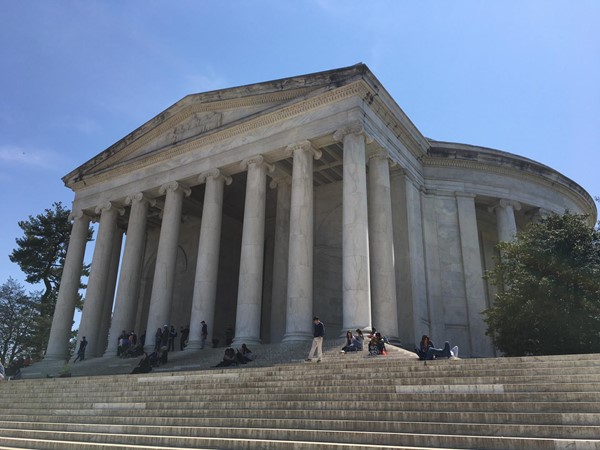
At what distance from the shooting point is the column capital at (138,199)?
33.5 meters

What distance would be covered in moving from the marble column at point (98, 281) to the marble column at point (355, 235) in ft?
60.4

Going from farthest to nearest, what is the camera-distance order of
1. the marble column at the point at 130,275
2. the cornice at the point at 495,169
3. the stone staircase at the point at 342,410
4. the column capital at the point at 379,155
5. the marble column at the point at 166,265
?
the cornice at the point at 495,169, the marble column at the point at 130,275, the marble column at the point at 166,265, the column capital at the point at 379,155, the stone staircase at the point at 342,410

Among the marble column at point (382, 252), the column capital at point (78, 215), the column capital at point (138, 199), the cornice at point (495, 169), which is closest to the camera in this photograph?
the marble column at point (382, 252)

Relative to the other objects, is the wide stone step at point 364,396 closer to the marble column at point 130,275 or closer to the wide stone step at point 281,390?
the wide stone step at point 281,390

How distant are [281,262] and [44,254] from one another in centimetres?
2957

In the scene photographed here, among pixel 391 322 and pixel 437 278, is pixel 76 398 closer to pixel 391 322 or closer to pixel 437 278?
pixel 391 322

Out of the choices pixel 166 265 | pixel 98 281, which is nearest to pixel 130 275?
pixel 98 281

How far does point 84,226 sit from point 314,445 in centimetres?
3222

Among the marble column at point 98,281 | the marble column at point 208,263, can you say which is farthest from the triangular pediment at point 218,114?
the marble column at point 98,281

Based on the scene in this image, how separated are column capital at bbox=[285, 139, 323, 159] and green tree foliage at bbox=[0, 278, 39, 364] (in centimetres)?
4179

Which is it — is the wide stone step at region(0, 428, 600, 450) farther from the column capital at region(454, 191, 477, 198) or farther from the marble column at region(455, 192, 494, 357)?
the column capital at region(454, 191, 477, 198)

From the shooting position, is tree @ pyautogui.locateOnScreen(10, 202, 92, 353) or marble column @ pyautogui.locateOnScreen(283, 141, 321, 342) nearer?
marble column @ pyautogui.locateOnScreen(283, 141, 321, 342)

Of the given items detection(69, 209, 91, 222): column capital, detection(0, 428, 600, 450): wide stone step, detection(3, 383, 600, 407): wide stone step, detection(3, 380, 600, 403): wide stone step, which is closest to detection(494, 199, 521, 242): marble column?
detection(3, 380, 600, 403): wide stone step

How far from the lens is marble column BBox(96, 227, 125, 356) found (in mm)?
37438
